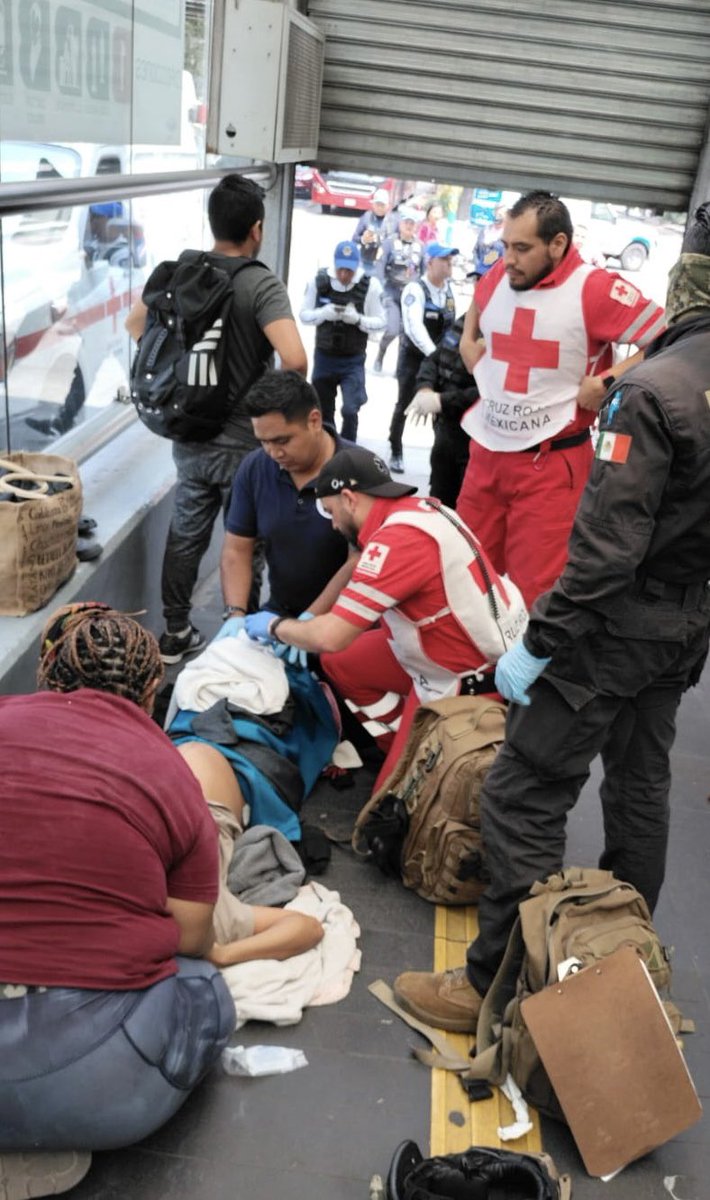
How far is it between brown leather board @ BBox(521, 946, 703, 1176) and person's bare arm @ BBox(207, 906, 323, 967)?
0.70 metres

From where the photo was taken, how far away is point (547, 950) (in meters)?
2.61

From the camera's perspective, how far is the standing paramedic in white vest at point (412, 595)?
3307 millimetres

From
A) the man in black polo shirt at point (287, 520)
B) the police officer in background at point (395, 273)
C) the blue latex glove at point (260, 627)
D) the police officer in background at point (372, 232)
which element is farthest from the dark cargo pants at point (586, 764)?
the police officer in background at point (372, 232)

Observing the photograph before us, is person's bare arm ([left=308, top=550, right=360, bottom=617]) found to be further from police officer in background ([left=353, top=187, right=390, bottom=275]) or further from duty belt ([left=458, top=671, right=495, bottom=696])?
police officer in background ([left=353, top=187, right=390, bottom=275])

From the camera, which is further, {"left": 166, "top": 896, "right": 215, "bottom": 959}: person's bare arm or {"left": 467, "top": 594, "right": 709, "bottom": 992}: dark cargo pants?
{"left": 467, "top": 594, "right": 709, "bottom": 992}: dark cargo pants

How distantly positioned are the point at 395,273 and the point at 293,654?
7717 millimetres

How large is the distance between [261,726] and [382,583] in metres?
0.66

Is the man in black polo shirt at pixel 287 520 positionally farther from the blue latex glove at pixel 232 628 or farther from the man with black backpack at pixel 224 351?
the man with black backpack at pixel 224 351

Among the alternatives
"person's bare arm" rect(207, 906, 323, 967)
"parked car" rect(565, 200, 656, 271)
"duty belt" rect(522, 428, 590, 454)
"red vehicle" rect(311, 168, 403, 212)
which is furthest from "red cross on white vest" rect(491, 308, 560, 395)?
"red vehicle" rect(311, 168, 403, 212)

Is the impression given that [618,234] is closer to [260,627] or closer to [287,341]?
[287,341]

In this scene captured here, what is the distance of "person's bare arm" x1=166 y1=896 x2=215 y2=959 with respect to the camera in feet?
7.74

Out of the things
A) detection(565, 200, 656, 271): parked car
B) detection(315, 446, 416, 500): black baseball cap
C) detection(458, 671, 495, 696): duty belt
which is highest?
detection(315, 446, 416, 500): black baseball cap

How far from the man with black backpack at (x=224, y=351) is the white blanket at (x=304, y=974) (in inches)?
69.8

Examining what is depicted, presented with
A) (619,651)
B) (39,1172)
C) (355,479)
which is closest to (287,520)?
(355,479)
